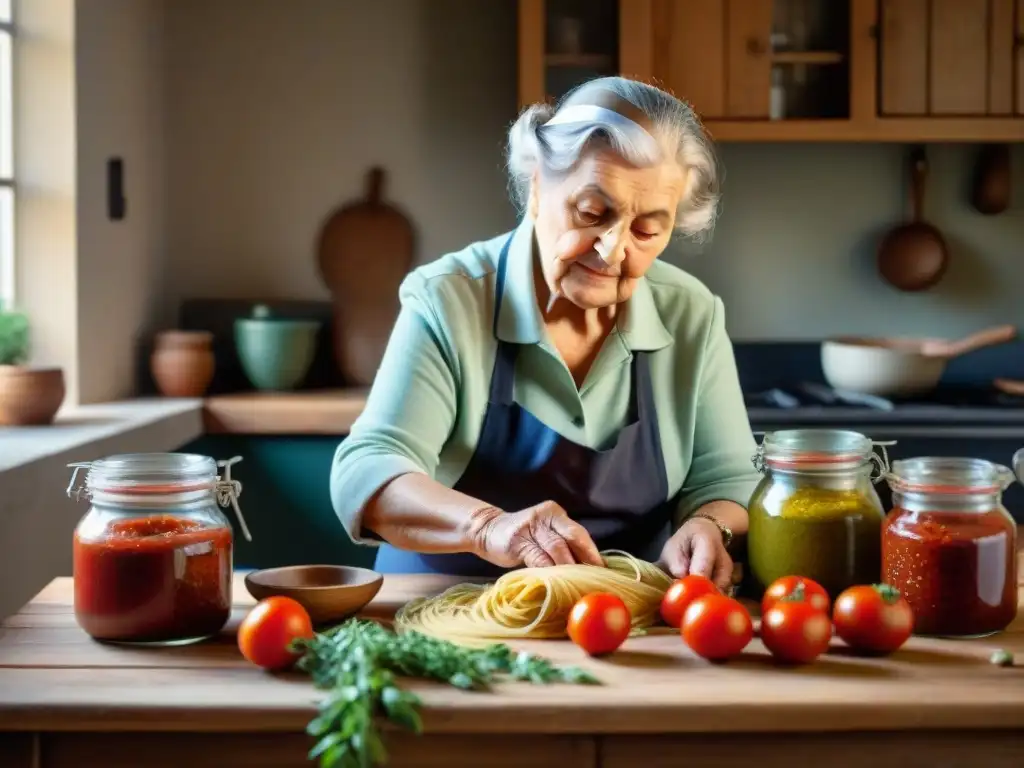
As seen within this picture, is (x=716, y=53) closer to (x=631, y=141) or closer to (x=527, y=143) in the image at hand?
(x=527, y=143)

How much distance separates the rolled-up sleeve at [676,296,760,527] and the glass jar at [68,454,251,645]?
80cm

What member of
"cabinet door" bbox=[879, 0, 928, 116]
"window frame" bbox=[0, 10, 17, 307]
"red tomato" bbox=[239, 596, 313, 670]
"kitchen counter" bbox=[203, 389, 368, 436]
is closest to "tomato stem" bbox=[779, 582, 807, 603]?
"red tomato" bbox=[239, 596, 313, 670]

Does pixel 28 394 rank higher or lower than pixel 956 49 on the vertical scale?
lower

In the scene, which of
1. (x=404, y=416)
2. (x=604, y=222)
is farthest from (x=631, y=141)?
(x=404, y=416)

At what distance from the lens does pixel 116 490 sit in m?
1.31

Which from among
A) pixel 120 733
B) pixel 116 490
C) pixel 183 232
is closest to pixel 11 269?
pixel 183 232

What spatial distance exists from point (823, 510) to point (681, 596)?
0.66 ft

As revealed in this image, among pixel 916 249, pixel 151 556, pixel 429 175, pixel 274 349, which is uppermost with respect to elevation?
pixel 429 175

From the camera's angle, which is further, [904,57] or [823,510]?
[904,57]

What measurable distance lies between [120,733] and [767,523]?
2.45ft

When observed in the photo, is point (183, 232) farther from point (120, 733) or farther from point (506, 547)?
point (120, 733)

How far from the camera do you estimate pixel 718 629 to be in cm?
125

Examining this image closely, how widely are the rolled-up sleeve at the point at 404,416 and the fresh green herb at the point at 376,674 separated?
43 cm

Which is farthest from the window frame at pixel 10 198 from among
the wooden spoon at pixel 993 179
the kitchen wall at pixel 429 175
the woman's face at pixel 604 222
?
the wooden spoon at pixel 993 179
